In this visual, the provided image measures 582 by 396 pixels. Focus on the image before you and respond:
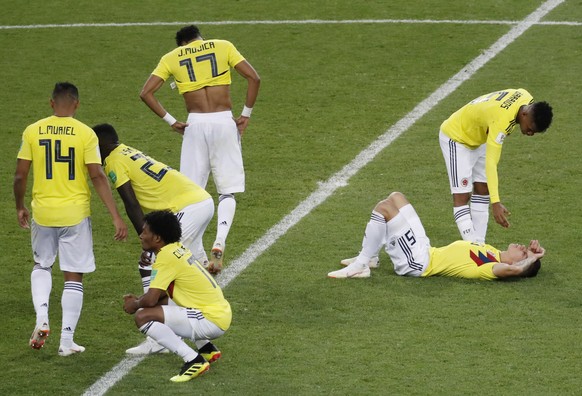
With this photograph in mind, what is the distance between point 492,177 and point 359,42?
7.68m

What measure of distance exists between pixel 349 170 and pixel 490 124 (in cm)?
310

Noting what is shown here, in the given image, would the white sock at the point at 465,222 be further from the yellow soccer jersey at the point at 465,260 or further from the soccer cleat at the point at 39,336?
the soccer cleat at the point at 39,336

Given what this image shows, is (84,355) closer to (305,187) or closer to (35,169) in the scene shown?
(35,169)

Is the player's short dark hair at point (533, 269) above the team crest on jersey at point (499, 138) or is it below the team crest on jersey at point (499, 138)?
below

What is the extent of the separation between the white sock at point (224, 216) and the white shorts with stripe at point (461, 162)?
2.00m

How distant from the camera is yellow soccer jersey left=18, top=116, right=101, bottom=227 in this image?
9.08m

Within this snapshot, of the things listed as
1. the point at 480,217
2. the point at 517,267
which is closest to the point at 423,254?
the point at 517,267

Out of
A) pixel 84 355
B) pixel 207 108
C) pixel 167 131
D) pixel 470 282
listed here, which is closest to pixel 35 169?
pixel 84 355

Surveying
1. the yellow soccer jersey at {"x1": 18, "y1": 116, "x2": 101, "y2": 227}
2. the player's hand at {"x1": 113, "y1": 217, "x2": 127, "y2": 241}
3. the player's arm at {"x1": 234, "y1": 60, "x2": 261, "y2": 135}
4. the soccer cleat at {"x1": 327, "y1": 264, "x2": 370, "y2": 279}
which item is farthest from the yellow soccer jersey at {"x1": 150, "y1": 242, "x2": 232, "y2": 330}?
the player's arm at {"x1": 234, "y1": 60, "x2": 261, "y2": 135}

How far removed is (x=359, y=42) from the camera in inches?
703

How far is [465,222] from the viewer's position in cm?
1131

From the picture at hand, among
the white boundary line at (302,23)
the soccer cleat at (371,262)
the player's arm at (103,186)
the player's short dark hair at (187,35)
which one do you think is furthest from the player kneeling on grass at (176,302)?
the white boundary line at (302,23)

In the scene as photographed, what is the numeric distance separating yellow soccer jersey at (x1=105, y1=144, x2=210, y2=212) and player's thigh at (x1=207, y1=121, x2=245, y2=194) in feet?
4.39

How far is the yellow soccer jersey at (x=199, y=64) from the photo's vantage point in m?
11.1
